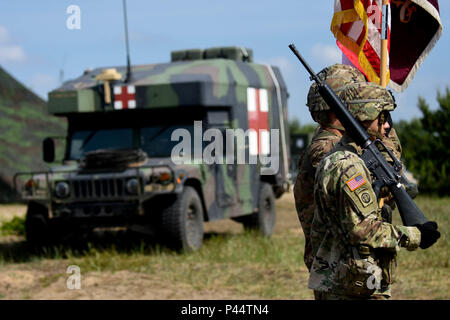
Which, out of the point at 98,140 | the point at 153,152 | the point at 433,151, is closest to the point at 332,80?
the point at 153,152

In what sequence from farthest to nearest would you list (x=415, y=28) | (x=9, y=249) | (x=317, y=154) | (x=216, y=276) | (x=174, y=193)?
(x=9, y=249), (x=174, y=193), (x=216, y=276), (x=415, y=28), (x=317, y=154)

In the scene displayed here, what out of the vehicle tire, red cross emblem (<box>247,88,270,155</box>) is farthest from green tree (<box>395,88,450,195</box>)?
red cross emblem (<box>247,88,270,155</box>)

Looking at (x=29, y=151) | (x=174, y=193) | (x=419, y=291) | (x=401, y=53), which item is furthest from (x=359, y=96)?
(x=29, y=151)

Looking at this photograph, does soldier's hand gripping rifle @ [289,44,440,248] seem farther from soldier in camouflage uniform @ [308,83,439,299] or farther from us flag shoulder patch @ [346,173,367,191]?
us flag shoulder patch @ [346,173,367,191]

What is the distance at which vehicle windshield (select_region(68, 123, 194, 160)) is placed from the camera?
361 inches

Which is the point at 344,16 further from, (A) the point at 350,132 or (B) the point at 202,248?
(B) the point at 202,248

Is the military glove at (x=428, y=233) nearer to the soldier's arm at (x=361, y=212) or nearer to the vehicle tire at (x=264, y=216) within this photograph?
the soldier's arm at (x=361, y=212)

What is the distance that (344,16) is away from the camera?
491cm

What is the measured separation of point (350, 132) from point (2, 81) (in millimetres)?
14872

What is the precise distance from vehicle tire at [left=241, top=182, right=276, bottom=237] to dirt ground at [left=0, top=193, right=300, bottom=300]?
3.02 m

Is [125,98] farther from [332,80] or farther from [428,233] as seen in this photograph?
[428,233]

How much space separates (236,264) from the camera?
8.29 metres

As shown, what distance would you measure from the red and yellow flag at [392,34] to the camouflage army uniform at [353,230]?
5.56 ft

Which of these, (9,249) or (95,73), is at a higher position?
(95,73)
